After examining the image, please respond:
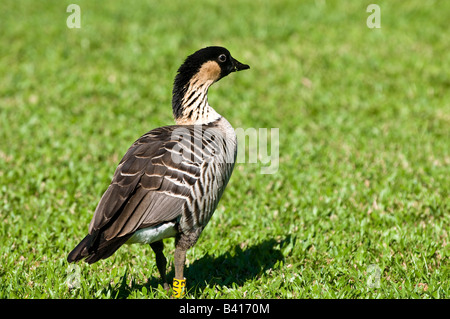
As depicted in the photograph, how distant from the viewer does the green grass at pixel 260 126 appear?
5469 mm

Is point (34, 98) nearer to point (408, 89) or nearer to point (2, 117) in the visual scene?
point (2, 117)

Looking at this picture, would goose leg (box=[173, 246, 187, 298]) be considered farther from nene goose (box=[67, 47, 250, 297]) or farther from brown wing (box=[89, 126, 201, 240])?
brown wing (box=[89, 126, 201, 240])

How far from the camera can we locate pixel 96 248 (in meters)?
4.30

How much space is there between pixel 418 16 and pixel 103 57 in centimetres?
752

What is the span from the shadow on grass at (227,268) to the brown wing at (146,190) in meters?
0.94

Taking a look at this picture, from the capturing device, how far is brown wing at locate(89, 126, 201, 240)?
4.36 m

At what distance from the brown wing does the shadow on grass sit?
94cm

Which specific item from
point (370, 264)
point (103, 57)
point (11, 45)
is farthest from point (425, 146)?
point (11, 45)

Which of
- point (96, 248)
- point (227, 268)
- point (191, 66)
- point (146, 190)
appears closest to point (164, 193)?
point (146, 190)

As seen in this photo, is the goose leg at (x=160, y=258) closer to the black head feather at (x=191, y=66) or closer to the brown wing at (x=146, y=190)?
the brown wing at (x=146, y=190)

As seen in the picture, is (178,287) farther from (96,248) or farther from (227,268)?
(227,268)

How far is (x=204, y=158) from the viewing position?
185 inches

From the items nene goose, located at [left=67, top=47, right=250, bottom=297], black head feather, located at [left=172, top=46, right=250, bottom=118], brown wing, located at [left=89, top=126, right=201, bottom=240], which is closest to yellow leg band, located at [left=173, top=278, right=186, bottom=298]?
nene goose, located at [left=67, top=47, right=250, bottom=297]
